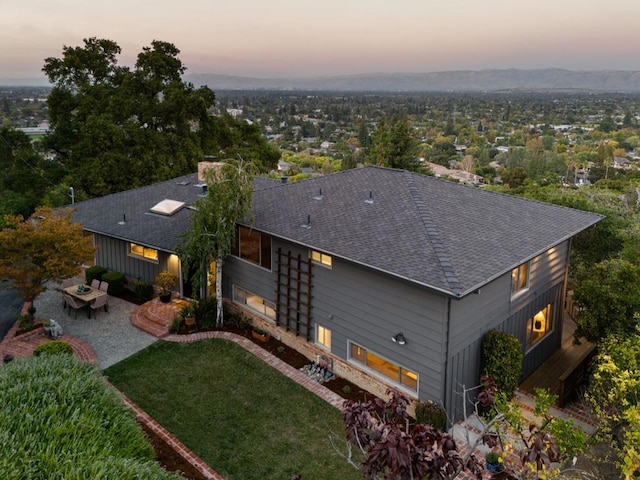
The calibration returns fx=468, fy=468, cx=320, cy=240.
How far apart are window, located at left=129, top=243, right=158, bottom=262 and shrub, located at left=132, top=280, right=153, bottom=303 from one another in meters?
1.01

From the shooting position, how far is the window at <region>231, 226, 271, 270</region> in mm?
14672

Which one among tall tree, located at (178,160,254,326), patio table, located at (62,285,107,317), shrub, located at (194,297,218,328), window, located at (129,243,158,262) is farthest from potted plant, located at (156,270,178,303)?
tall tree, located at (178,160,254,326)

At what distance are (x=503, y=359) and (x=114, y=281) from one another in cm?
1473

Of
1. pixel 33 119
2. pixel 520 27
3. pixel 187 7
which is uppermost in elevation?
pixel 520 27

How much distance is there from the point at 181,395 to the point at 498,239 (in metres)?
9.19

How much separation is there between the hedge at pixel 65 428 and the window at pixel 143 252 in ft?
27.1

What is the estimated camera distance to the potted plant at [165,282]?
17141mm

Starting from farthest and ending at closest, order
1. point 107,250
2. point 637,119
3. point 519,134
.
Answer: point 637,119, point 519,134, point 107,250

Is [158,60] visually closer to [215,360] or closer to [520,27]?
[215,360]

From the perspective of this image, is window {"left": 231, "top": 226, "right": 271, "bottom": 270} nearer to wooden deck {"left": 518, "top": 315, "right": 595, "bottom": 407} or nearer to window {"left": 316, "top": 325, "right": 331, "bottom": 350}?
window {"left": 316, "top": 325, "right": 331, "bottom": 350}

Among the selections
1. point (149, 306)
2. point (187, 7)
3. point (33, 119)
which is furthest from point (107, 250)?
point (33, 119)

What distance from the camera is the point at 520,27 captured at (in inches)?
3706

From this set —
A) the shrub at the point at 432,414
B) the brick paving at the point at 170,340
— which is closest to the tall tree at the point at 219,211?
the brick paving at the point at 170,340

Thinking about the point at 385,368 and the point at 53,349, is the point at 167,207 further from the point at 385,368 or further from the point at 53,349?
the point at 385,368
